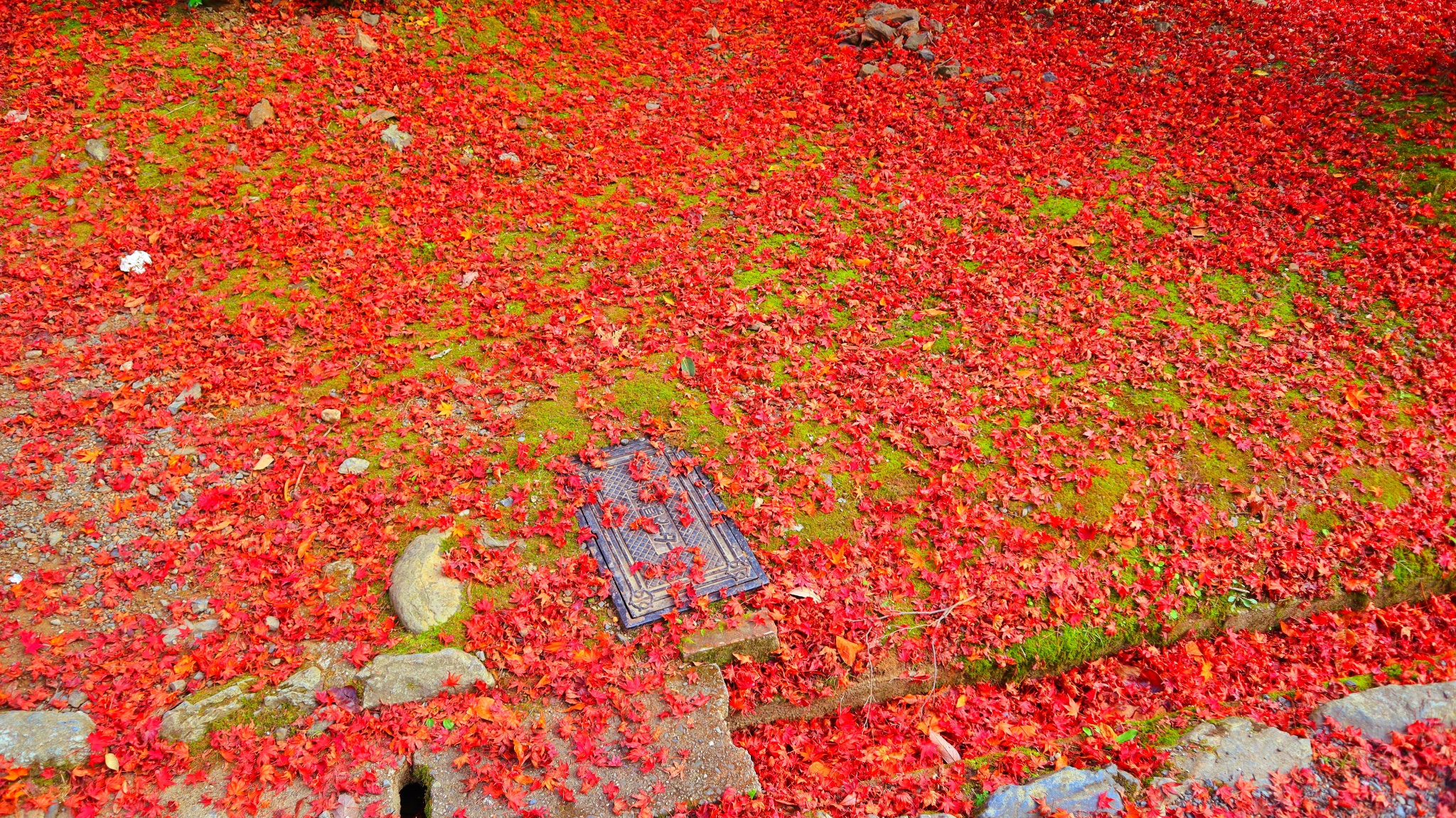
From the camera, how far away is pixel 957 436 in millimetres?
6230

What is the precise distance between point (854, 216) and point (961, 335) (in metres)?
2.23

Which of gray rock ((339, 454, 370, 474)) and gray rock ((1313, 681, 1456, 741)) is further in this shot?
gray rock ((339, 454, 370, 474))

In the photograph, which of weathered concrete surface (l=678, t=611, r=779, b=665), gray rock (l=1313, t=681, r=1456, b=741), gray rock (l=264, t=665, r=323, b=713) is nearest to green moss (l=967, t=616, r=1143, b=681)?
gray rock (l=1313, t=681, r=1456, b=741)

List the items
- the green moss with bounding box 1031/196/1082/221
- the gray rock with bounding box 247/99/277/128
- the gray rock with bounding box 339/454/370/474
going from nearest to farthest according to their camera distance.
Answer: the gray rock with bounding box 339/454/370/474 → the green moss with bounding box 1031/196/1082/221 → the gray rock with bounding box 247/99/277/128

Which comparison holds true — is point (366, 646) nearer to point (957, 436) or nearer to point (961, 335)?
point (957, 436)

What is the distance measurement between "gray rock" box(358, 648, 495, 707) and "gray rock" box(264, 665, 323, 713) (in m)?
0.24

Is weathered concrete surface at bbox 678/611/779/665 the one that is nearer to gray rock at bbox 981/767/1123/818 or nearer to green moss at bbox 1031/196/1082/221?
gray rock at bbox 981/767/1123/818

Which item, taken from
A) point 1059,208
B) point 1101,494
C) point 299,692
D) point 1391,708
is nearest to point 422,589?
point 299,692

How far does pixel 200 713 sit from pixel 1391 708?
6742 millimetres

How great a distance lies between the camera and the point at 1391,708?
4633 millimetres

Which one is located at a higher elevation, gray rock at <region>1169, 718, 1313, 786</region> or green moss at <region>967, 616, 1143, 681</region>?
gray rock at <region>1169, 718, 1313, 786</region>

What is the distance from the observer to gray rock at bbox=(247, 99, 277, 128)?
895cm

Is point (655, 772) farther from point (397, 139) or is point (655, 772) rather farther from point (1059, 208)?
point (397, 139)

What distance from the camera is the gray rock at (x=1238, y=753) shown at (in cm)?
439
